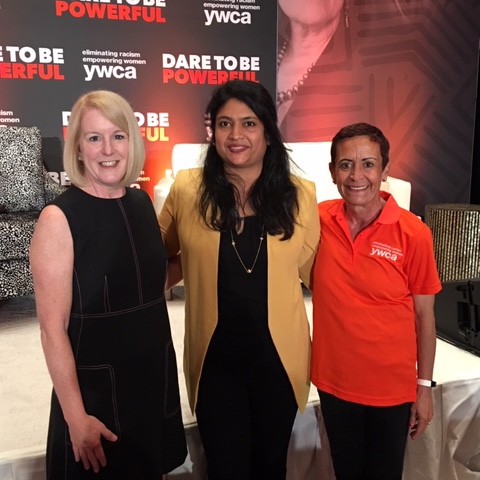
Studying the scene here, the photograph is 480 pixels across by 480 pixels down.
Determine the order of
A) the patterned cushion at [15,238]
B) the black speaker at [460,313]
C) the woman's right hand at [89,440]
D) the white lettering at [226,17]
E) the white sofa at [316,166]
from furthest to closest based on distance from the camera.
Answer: the white lettering at [226,17] < the white sofa at [316,166] < the patterned cushion at [15,238] < the black speaker at [460,313] < the woman's right hand at [89,440]

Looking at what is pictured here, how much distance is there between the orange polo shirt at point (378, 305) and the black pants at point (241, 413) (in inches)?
7.0

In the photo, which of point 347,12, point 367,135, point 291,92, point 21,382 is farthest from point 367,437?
point 347,12

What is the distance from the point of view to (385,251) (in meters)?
1.50

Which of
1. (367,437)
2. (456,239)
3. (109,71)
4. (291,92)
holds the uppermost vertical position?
(109,71)

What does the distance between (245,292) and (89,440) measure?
1.71ft

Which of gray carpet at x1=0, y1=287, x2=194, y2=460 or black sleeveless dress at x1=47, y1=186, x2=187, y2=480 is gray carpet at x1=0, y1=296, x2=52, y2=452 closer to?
gray carpet at x1=0, y1=287, x2=194, y2=460

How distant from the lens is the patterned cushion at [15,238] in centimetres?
294

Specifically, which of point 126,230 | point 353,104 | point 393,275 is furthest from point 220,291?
point 353,104

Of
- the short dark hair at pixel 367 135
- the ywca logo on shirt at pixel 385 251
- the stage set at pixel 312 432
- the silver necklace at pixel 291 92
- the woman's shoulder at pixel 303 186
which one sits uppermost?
the silver necklace at pixel 291 92

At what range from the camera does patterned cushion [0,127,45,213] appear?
3506mm

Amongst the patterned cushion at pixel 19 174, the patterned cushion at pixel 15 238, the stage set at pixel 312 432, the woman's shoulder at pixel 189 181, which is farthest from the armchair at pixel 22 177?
the woman's shoulder at pixel 189 181

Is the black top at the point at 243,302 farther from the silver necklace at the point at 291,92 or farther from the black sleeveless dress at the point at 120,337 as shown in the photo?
the silver necklace at the point at 291,92

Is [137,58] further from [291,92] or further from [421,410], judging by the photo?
[421,410]

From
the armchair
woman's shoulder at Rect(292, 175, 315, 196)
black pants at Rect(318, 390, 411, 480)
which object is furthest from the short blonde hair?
the armchair
